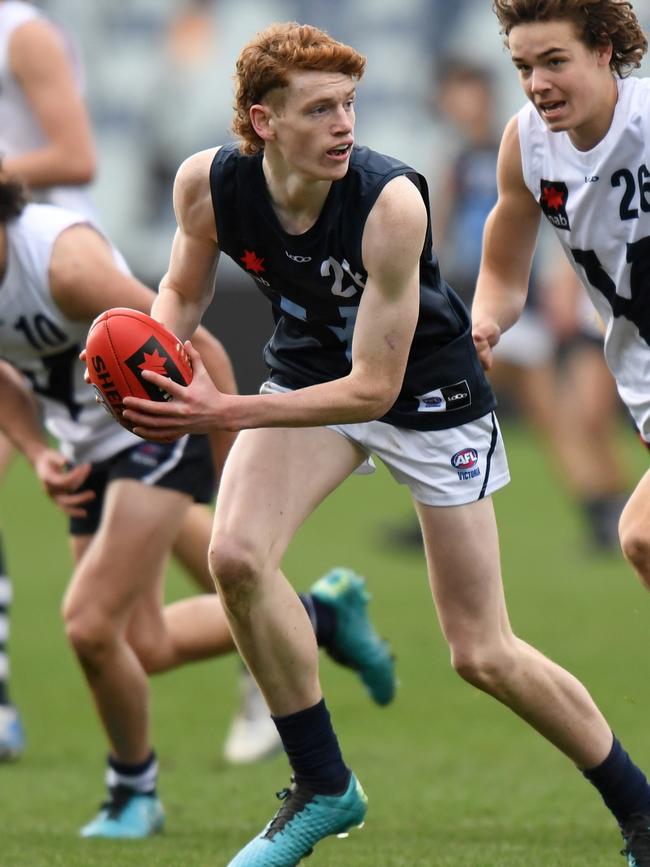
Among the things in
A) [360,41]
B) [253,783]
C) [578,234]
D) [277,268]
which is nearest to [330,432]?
[277,268]

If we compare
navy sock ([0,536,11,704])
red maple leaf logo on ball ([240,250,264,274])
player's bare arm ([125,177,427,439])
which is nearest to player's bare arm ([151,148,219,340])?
red maple leaf logo on ball ([240,250,264,274])

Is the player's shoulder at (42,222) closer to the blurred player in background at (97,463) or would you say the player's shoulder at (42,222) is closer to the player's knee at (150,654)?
the blurred player in background at (97,463)

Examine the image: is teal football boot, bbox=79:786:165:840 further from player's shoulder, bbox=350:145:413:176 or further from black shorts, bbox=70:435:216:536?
player's shoulder, bbox=350:145:413:176

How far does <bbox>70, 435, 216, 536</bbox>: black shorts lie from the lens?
519 centimetres

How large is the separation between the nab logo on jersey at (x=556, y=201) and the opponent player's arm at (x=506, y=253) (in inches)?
4.3

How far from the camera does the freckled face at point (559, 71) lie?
414cm

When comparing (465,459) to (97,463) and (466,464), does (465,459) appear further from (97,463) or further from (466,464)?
(97,463)

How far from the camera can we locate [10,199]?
507cm

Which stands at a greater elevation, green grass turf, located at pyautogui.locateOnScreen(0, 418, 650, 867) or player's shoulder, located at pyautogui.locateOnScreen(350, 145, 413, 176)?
player's shoulder, located at pyautogui.locateOnScreen(350, 145, 413, 176)

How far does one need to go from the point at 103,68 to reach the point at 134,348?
17.1m

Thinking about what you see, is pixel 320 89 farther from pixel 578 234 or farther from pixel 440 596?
pixel 440 596

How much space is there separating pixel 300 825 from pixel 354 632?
1.59 metres

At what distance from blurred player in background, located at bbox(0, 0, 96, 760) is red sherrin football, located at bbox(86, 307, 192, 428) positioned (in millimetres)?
2610

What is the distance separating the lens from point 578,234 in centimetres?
445
